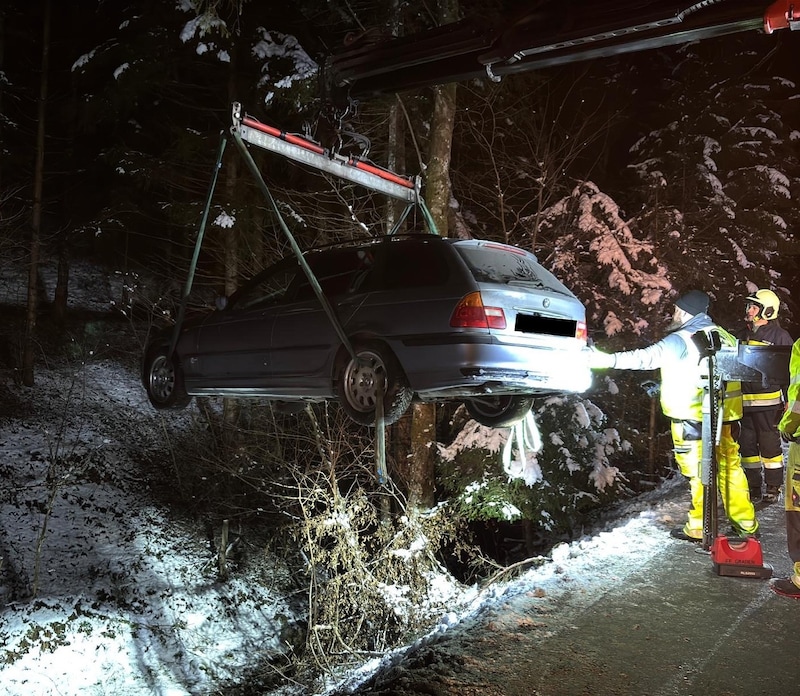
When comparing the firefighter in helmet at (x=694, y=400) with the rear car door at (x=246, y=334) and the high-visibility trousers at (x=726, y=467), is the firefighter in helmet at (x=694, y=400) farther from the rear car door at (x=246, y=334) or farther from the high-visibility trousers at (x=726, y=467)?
the rear car door at (x=246, y=334)

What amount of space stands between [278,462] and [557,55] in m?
8.77

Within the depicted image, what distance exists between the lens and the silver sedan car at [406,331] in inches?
167

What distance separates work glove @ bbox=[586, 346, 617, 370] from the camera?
4828mm

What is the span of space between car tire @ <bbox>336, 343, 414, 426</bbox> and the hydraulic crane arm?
1.84 meters

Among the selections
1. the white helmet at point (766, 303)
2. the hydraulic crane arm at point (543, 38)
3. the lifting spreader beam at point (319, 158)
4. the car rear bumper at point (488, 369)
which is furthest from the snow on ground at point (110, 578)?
the hydraulic crane arm at point (543, 38)

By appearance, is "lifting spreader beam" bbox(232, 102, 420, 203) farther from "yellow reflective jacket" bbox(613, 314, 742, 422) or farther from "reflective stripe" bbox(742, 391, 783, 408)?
"reflective stripe" bbox(742, 391, 783, 408)

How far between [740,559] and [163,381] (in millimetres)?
5253

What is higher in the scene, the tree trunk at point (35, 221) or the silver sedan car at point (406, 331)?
the tree trunk at point (35, 221)

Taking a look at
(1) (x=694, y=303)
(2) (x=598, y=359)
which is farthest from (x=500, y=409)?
(1) (x=694, y=303)

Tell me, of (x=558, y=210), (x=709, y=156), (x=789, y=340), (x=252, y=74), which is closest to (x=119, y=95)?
(x=252, y=74)

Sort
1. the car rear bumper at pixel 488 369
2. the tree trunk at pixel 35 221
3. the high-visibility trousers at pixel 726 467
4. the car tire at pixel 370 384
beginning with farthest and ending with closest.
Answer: the tree trunk at pixel 35 221 < the high-visibility trousers at pixel 726 467 < the car tire at pixel 370 384 < the car rear bumper at pixel 488 369

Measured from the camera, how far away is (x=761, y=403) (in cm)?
722

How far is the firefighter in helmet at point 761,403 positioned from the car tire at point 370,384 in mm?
4311

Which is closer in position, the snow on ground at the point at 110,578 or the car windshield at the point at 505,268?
the car windshield at the point at 505,268
